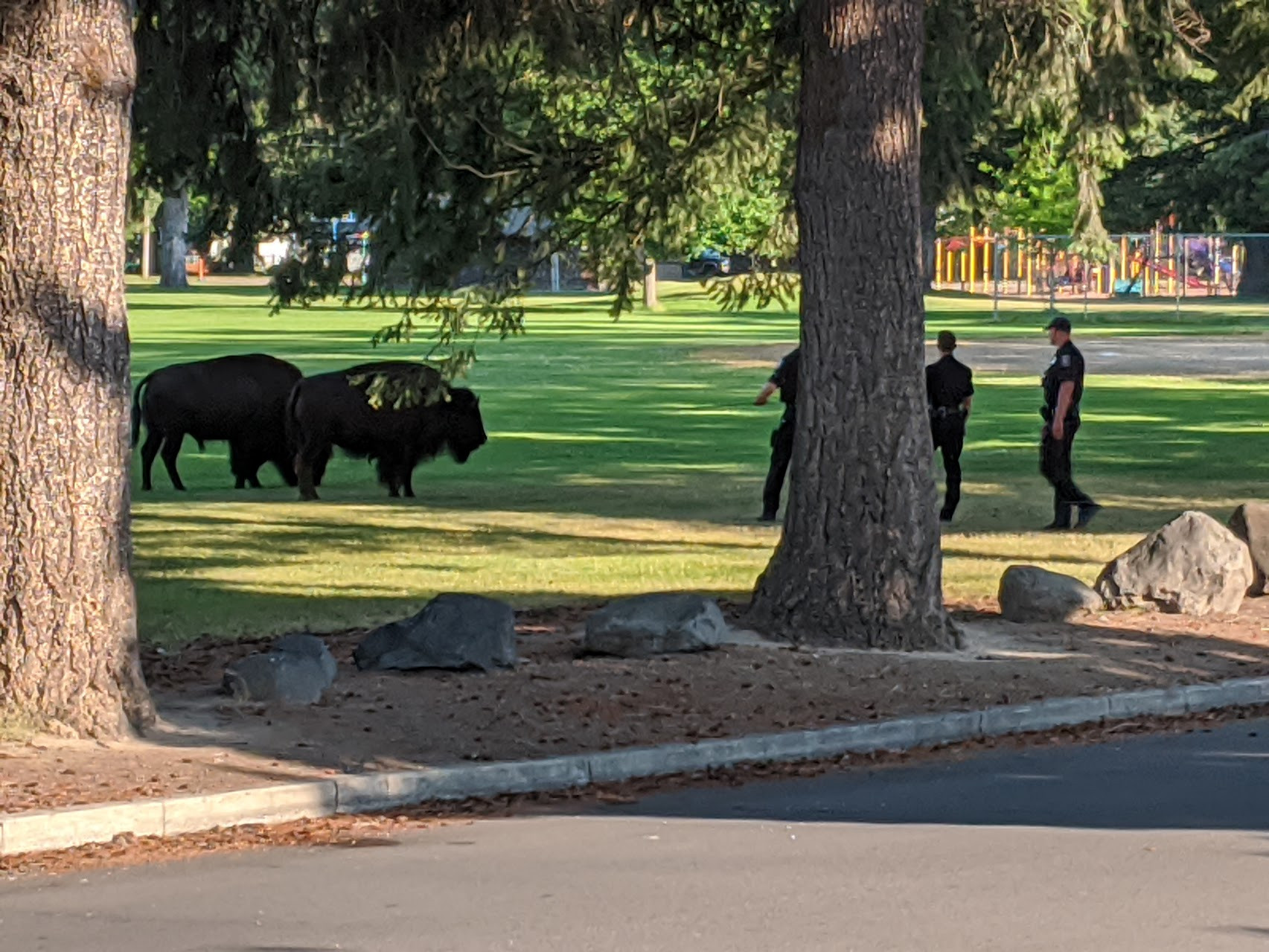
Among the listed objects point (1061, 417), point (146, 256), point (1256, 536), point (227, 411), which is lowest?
point (1256, 536)

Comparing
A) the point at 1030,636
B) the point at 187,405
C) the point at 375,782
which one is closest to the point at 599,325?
the point at 187,405

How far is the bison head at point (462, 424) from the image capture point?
28922 millimetres

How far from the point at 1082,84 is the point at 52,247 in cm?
1111

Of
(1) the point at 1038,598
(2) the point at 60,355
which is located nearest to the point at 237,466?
(1) the point at 1038,598

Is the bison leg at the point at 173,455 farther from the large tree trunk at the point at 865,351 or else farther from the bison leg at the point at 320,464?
the large tree trunk at the point at 865,351

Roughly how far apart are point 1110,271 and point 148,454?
60.3 m

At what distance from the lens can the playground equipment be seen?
Answer: 282 feet

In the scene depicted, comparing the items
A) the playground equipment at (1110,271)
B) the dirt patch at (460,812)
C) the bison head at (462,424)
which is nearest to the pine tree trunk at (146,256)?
the playground equipment at (1110,271)

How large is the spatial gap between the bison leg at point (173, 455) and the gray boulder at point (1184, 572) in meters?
15.2

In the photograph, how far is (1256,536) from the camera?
17922mm

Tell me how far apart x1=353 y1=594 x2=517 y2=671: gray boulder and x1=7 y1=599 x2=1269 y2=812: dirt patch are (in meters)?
0.11

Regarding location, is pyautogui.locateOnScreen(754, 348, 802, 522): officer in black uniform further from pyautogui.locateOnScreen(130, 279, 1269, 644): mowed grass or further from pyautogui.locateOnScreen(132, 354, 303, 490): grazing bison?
pyautogui.locateOnScreen(132, 354, 303, 490): grazing bison

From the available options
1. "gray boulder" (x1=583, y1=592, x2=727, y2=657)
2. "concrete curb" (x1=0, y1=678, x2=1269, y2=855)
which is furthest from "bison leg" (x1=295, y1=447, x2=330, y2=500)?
"concrete curb" (x1=0, y1=678, x2=1269, y2=855)

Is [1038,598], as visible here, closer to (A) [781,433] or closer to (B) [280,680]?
(B) [280,680]
